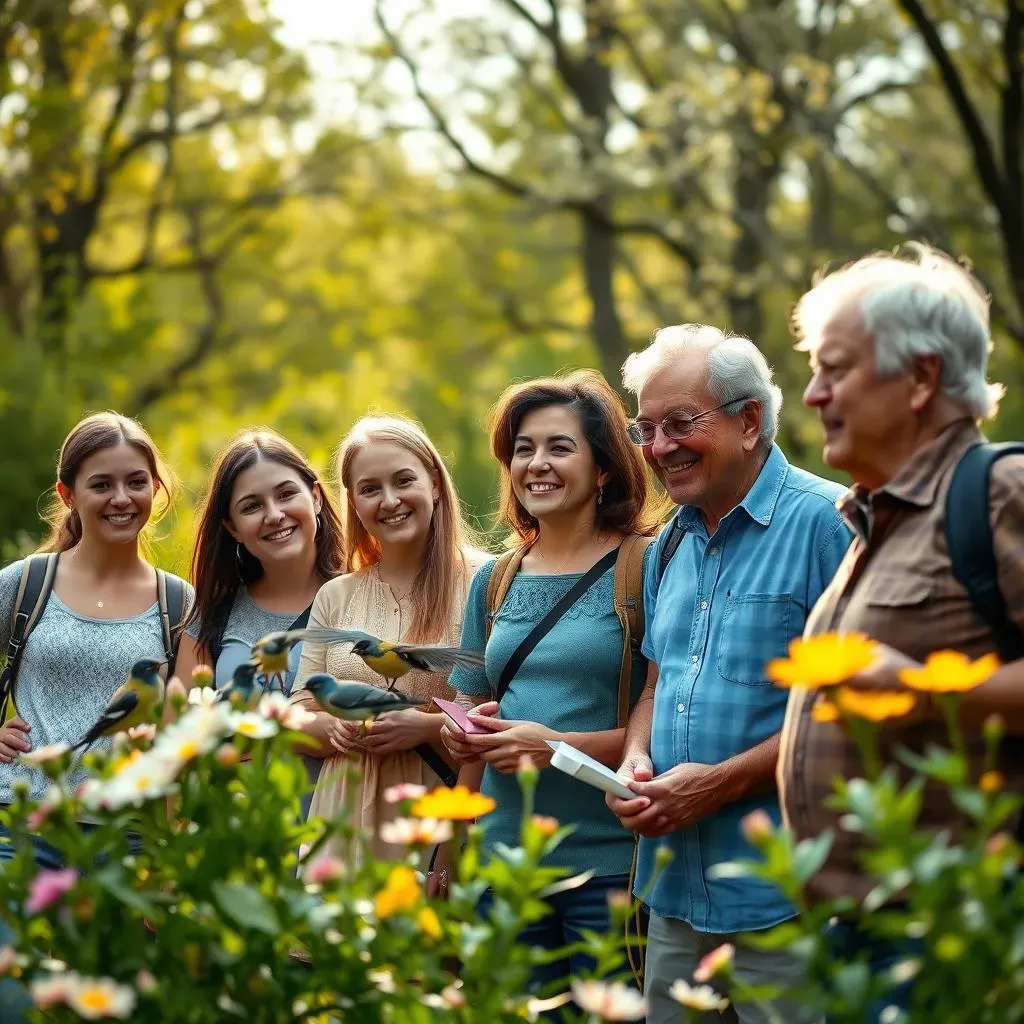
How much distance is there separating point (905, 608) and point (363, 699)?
1068 mm

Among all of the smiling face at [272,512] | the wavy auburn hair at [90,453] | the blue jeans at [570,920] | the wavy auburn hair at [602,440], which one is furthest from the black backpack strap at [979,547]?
the wavy auburn hair at [90,453]

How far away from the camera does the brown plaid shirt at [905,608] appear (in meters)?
2.25

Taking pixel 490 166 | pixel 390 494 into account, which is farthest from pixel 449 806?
pixel 490 166

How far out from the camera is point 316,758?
4.14m

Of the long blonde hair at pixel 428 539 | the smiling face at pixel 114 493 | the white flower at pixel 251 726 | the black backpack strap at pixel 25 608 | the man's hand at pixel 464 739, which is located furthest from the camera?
the smiling face at pixel 114 493

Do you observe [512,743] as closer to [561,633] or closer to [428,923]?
[561,633]

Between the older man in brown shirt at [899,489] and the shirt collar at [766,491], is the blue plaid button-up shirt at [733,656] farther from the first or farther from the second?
the older man in brown shirt at [899,489]

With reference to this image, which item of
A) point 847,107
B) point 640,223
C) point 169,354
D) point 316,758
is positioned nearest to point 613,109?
point 640,223

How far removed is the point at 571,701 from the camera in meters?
3.57

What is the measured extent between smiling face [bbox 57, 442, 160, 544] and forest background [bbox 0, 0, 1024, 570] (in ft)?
6.11

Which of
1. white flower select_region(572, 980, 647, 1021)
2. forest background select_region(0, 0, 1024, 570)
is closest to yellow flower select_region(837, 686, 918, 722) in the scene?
white flower select_region(572, 980, 647, 1021)

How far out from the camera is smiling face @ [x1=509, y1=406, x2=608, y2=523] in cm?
376

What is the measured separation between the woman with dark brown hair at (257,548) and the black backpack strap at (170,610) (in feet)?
0.10

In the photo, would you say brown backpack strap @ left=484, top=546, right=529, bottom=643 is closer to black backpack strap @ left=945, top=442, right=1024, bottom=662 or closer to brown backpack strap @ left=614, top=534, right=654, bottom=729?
brown backpack strap @ left=614, top=534, right=654, bottom=729
